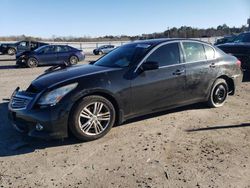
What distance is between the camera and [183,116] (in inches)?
273

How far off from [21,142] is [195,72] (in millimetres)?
3594

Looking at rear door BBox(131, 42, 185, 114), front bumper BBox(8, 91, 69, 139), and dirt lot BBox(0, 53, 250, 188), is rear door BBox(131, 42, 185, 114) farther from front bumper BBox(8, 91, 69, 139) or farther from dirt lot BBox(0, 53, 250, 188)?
front bumper BBox(8, 91, 69, 139)

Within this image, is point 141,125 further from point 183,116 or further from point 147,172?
point 147,172

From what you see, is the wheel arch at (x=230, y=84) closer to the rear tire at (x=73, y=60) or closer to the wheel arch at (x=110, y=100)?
the wheel arch at (x=110, y=100)

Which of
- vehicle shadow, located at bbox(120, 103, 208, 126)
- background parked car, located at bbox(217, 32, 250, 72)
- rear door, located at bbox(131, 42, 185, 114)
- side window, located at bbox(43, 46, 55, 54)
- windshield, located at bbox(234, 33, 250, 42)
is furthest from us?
side window, located at bbox(43, 46, 55, 54)

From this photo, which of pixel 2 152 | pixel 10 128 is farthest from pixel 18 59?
pixel 2 152

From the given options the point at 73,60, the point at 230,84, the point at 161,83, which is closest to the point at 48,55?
the point at 73,60

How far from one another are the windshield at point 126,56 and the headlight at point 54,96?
130 cm

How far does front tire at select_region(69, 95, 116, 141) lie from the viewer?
5418 millimetres

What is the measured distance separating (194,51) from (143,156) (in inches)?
122

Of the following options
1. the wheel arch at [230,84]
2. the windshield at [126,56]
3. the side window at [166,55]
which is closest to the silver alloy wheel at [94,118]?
the windshield at [126,56]

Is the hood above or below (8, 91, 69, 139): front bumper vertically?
above

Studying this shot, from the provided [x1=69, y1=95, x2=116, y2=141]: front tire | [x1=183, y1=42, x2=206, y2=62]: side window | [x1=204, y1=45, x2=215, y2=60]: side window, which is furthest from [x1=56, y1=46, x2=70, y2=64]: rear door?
[x1=69, y1=95, x2=116, y2=141]: front tire

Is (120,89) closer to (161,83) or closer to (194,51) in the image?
(161,83)
